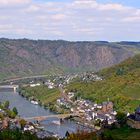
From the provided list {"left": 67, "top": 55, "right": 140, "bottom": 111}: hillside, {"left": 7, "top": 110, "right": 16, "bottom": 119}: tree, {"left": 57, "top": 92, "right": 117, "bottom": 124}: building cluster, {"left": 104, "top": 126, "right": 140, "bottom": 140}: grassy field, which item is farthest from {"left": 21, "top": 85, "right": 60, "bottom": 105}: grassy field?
{"left": 104, "top": 126, "right": 140, "bottom": 140}: grassy field

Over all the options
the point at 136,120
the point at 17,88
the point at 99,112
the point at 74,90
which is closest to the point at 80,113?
the point at 99,112

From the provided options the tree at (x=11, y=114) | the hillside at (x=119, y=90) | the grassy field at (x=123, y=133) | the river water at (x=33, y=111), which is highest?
the grassy field at (x=123, y=133)

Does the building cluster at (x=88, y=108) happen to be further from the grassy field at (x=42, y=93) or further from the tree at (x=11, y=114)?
the tree at (x=11, y=114)

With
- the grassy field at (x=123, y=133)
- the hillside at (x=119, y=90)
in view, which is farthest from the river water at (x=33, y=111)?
the grassy field at (x=123, y=133)

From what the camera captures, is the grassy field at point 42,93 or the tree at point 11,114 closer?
the tree at point 11,114

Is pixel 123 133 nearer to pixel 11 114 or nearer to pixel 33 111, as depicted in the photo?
pixel 11 114

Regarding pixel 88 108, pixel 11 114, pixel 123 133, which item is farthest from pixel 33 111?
pixel 123 133

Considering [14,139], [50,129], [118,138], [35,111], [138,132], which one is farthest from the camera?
[35,111]

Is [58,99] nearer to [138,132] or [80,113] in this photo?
[80,113]

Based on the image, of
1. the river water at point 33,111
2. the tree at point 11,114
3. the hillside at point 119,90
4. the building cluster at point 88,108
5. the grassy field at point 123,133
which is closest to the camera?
the grassy field at point 123,133
